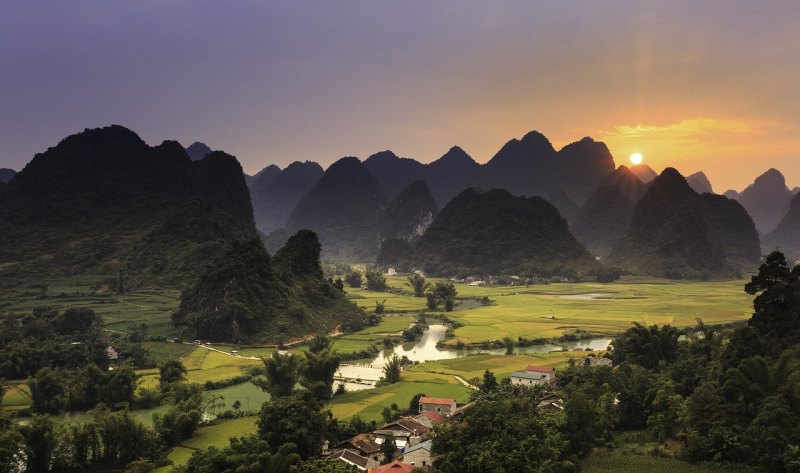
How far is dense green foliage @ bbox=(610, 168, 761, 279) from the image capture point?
264ft

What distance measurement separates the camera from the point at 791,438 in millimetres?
13883

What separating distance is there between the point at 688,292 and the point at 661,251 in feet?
88.3

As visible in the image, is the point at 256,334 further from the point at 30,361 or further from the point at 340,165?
the point at 340,165

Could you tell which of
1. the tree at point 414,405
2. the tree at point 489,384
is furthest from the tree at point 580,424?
the tree at point 414,405

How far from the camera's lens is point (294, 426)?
16.7 meters

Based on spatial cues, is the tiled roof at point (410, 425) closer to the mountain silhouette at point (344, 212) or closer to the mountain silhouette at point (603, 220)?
the mountain silhouette at point (344, 212)

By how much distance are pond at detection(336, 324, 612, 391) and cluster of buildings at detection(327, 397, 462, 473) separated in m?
7.86

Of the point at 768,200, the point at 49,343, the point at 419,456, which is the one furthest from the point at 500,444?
the point at 768,200

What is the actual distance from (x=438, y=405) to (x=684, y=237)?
72.0m

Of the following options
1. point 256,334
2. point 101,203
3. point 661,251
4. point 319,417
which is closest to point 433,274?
point 661,251

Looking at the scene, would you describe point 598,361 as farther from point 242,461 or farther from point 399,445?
point 242,461

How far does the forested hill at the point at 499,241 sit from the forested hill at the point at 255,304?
40.6 m

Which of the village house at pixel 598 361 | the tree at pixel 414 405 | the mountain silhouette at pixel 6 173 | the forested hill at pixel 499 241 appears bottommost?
the tree at pixel 414 405

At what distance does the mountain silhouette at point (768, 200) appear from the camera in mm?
181625
